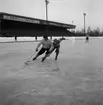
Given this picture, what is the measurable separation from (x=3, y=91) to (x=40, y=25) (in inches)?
1666

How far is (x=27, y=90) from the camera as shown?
345 centimetres

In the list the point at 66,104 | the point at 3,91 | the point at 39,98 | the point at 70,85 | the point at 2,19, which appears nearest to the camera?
the point at 66,104

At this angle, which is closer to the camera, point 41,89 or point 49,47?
point 41,89

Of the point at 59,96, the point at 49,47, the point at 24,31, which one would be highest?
the point at 24,31

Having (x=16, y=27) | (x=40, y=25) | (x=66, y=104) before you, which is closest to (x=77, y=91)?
(x=66, y=104)

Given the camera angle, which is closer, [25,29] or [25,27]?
[25,29]

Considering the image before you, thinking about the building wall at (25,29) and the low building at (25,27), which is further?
the building wall at (25,29)

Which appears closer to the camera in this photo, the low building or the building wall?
the low building

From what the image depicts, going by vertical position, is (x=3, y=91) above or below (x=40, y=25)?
below

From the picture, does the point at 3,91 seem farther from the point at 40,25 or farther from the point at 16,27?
the point at 40,25

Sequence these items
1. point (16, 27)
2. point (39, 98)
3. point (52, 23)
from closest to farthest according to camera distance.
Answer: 1. point (39, 98)
2. point (16, 27)
3. point (52, 23)

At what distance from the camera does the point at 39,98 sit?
2996 mm

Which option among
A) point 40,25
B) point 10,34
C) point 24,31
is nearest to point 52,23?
point 40,25

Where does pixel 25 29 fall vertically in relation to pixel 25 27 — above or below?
below
